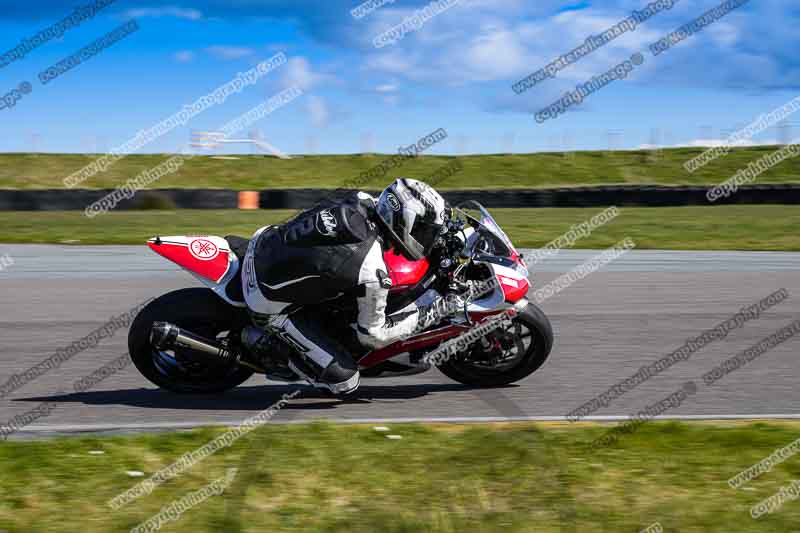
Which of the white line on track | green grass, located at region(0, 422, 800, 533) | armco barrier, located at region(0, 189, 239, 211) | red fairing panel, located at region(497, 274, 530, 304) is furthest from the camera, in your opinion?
armco barrier, located at region(0, 189, 239, 211)

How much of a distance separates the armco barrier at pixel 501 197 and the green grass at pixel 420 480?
17807 millimetres

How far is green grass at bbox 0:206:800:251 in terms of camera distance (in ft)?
57.4

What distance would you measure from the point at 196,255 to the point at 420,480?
244cm

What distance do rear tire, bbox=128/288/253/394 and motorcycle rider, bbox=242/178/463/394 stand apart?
0.24 m

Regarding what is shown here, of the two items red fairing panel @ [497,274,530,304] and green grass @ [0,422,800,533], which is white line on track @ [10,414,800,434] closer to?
green grass @ [0,422,800,533]

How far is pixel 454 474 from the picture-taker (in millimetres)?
4270

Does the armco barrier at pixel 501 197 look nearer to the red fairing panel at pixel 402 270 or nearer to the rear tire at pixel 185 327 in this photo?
the rear tire at pixel 185 327

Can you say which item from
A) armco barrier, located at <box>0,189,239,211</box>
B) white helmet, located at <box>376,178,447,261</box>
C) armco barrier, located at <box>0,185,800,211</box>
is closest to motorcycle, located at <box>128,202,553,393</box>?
white helmet, located at <box>376,178,447,261</box>

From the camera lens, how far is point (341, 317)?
21.3ft

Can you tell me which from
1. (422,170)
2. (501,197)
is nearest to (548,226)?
(501,197)

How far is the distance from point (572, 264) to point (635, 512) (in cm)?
997

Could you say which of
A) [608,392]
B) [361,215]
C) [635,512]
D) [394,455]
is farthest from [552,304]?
[635,512]

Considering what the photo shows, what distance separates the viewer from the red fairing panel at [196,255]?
637cm

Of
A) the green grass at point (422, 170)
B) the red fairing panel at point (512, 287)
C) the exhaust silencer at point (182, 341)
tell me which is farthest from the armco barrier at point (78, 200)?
the red fairing panel at point (512, 287)
